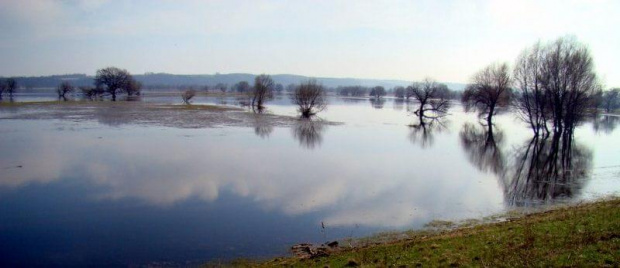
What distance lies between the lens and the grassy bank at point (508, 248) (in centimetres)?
902

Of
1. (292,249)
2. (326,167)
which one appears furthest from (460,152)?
(292,249)

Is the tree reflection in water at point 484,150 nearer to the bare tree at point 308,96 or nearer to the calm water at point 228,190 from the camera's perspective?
the calm water at point 228,190

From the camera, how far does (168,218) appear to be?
15.6m

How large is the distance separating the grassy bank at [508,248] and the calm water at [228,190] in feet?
8.39

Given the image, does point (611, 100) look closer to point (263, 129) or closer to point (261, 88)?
point (261, 88)

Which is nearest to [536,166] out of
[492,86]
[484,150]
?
[484,150]

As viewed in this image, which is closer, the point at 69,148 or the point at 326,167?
the point at 326,167

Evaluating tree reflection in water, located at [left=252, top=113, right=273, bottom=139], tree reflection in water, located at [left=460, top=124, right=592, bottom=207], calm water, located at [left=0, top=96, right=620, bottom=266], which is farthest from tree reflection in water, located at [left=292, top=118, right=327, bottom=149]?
tree reflection in water, located at [left=460, top=124, right=592, bottom=207]

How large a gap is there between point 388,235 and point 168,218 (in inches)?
351

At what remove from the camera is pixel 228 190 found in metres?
20.1

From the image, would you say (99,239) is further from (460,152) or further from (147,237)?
(460,152)

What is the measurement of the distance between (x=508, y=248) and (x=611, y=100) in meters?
173

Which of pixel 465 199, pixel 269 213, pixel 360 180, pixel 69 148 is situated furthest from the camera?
pixel 69 148

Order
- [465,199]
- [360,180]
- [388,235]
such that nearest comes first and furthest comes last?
1. [388,235]
2. [465,199]
3. [360,180]
